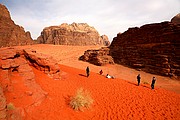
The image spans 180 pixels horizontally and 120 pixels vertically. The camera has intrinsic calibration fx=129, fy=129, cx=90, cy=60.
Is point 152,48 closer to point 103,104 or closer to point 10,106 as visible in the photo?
point 103,104

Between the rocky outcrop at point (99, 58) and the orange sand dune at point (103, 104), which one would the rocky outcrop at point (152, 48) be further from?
the orange sand dune at point (103, 104)

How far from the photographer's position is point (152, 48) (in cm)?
1902

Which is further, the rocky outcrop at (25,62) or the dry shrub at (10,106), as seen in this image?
the rocky outcrop at (25,62)

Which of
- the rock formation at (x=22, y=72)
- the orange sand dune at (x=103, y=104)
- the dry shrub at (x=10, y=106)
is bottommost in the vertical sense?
the orange sand dune at (x=103, y=104)

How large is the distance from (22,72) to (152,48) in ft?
58.1

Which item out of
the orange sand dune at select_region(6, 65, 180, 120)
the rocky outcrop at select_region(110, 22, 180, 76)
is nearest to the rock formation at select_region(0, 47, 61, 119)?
the orange sand dune at select_region(6, 65, 180, 120)

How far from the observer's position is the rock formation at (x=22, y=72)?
567 cm

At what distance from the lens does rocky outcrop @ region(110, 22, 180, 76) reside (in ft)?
55.4

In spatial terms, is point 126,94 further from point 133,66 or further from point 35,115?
point 133,66

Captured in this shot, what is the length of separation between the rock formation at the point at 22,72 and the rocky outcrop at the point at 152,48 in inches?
582

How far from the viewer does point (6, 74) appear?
6.24 meters

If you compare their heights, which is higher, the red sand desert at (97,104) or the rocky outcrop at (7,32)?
the rocky outcrop at (7,32)

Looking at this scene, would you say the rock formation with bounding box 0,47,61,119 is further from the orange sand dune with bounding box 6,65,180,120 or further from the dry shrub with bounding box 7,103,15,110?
the orange sand dune with bounding box 6,65,180,120

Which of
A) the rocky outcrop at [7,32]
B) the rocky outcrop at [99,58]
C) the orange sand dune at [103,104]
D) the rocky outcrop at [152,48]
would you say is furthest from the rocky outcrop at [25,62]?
the rocky outcrop at [7,32]
